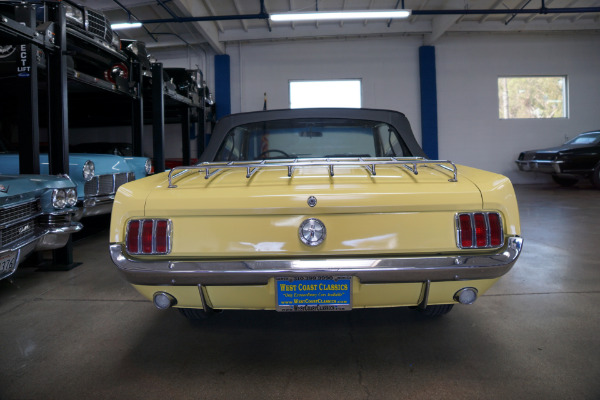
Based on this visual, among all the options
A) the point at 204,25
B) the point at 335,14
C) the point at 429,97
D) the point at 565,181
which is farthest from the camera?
the point at 429,97

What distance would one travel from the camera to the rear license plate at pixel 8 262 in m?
2.42

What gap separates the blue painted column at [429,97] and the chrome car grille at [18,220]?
10764mm

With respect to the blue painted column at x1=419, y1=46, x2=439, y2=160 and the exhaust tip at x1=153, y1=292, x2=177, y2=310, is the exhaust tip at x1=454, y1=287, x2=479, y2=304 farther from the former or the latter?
the blue painted column at x1=419, y1=46, x2=439, y2=160

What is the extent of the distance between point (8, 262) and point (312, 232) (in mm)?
2040

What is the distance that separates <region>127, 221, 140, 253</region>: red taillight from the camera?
172 cm

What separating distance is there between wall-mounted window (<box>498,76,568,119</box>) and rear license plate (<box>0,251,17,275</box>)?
507 inches

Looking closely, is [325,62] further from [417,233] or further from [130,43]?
[417,233]

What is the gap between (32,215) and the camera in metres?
2.92

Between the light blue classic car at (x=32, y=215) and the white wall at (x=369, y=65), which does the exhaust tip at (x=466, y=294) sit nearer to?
the light blue classic car at (x=32, y=215)

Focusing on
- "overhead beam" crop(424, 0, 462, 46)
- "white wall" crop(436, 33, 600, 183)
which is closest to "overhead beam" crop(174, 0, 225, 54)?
"overhead beam" crop(424, 0, 462, 46)

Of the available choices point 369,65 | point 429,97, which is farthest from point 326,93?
point 429,97

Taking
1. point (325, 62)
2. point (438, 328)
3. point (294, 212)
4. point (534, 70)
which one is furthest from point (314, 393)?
point (534, 70)

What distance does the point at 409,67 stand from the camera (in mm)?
12133

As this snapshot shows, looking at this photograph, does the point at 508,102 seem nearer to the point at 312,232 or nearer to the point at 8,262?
the point at 312,232
